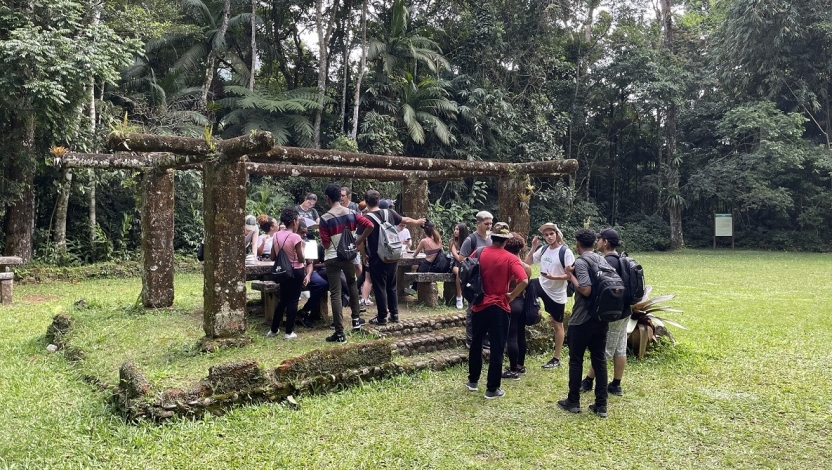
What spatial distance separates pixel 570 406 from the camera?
4781mm

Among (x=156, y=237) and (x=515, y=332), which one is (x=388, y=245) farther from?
(x=156, y=237)

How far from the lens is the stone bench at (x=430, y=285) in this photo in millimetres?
7883

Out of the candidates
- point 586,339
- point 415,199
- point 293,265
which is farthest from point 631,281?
point 415,199

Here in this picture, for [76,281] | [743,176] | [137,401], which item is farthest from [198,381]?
[743,176]

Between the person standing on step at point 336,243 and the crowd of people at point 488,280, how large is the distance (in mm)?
11

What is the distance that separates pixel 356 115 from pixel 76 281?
401 inches

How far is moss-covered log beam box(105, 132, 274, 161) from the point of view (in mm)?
5465

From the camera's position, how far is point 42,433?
409 cm

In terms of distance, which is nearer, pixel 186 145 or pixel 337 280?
pixel 186 145

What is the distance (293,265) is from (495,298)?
2.44 m

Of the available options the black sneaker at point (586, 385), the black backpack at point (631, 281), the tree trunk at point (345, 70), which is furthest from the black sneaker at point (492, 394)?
the tree trunk at point (345, 70)

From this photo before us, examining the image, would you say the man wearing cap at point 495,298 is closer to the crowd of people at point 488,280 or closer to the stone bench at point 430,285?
the crowd of people at point 488,280

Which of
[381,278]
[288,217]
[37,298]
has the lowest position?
[37,298]

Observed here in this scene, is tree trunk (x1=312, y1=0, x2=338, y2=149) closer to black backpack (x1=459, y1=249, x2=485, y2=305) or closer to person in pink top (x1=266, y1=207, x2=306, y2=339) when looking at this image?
person in pink top (x1=266, y1=207, x2=306, y2=339)
